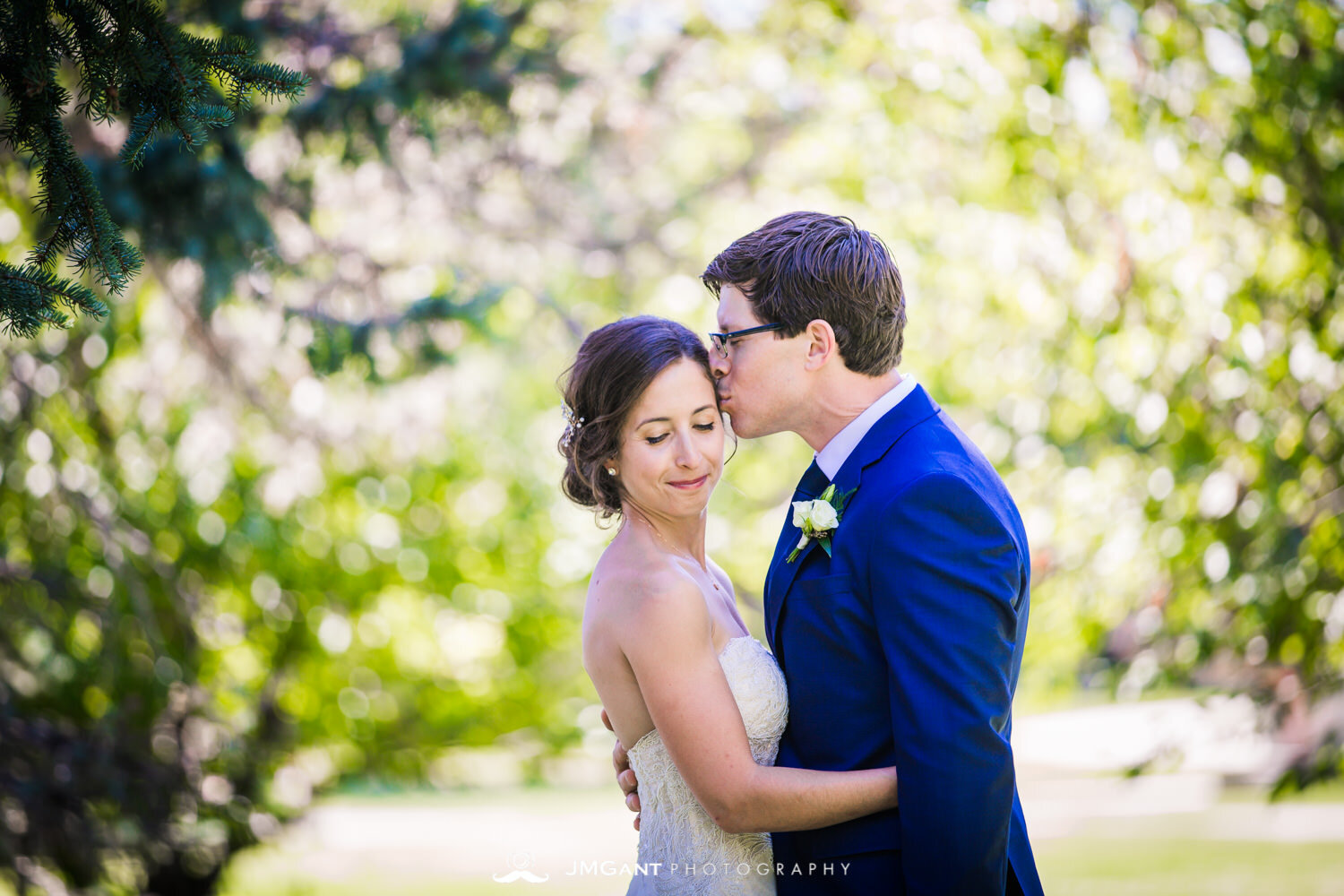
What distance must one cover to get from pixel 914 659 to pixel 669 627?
0.63 metres

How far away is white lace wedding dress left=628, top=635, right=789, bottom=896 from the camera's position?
9.00 feet

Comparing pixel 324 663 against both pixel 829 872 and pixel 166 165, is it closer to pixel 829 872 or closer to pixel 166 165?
pixel 166 165

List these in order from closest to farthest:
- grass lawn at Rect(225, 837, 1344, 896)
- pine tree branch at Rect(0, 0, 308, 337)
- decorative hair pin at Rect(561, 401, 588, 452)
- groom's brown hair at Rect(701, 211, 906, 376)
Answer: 1. pine tree branch at Rect(0, 0, 308, 337)
2. groom's brown hair at Rect(701, 211, 906, 376)
3. decorative hair pin at Rect(561, 401, 588, 452)
4. grass lawn at Rect(225, 837, 1344, 896)

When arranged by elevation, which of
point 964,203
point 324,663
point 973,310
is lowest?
point 324,663

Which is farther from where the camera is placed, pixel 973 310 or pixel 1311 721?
pixel 973 310

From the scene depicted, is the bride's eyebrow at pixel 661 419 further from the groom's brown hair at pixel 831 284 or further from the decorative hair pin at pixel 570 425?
the groom's brown hair at pixel 831 284

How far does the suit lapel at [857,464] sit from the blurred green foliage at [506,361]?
141 inches

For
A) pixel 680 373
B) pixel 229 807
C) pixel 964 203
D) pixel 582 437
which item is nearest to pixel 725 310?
pixel 680 373

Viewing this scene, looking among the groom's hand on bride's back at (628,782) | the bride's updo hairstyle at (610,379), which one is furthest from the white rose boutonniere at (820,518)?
the groom's hand on bride's back at (628,782)

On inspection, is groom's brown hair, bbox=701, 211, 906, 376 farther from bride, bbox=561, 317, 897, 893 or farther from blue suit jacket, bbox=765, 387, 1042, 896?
bride, bbox=561, 317, 897, 893

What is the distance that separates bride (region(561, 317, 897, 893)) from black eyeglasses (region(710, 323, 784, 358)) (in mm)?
74

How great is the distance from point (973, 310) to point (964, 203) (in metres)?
0.72

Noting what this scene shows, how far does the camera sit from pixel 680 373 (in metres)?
2.86

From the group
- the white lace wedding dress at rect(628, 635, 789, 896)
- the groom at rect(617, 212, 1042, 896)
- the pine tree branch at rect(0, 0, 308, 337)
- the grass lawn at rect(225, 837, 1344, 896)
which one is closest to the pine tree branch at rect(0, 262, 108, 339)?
the pine tree branch at rect(0, 0, 308, 337)
